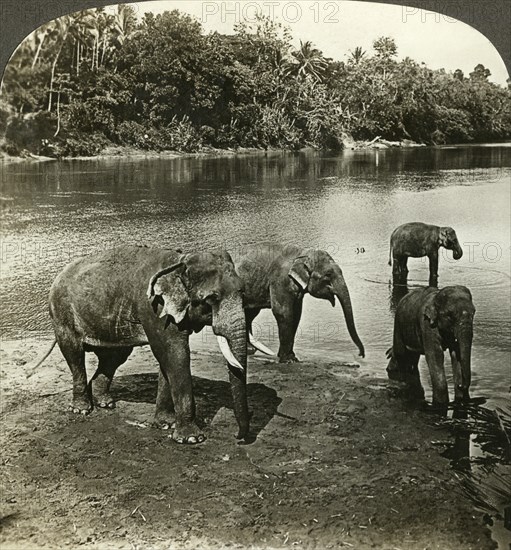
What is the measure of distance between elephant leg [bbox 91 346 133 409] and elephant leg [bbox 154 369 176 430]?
0.12 metres

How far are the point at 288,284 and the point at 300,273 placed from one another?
6cm

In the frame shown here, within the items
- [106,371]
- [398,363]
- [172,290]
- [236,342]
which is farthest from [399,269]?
[106,371]

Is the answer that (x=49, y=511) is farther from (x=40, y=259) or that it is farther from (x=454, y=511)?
(x=454, y=511)

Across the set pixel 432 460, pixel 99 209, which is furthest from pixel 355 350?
pixel 99 209

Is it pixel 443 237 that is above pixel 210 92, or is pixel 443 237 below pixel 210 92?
below

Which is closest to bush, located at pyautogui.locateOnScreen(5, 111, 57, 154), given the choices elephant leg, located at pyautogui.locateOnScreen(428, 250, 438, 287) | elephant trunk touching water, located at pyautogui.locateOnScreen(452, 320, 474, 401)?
elephant leg, located at pyautogui.locateOnScreen(428, 250, 438, 287)

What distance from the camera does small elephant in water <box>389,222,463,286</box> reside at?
2.16 metres

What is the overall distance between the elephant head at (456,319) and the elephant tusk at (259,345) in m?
0.45

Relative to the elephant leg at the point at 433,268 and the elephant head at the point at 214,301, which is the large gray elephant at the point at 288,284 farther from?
the elephant leg at the point at 433,268

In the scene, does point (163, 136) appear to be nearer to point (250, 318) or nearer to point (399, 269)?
point (250, 318)

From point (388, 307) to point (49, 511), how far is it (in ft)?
3.46

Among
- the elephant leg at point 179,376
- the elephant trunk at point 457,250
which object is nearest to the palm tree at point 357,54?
the elephant trunk at point 457,250

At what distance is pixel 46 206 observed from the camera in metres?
2.18

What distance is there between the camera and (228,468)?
2.01 metres
